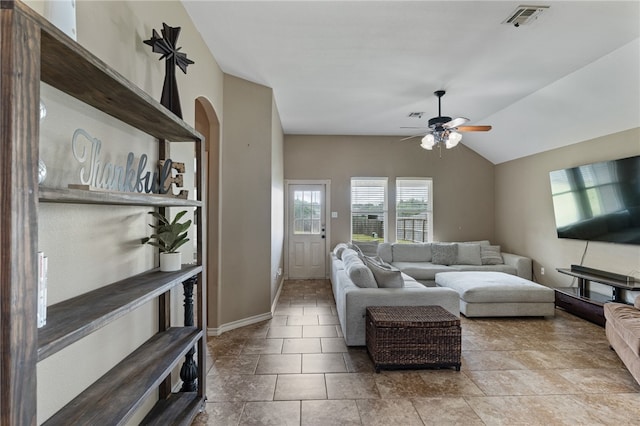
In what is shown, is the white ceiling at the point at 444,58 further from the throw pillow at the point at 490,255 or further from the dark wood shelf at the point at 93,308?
the dark wood shelf at the point at 93,308

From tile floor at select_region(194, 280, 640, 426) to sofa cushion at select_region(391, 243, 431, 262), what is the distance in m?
2.28

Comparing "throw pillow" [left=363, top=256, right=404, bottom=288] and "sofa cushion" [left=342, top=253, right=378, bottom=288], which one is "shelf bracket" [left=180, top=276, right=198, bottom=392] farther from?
"throw pillow" [left=363, top=256, right=404, bottom=288]

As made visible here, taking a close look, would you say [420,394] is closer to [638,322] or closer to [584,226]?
[638,322]

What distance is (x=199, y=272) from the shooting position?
6.79ft

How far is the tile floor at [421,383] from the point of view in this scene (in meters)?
2.11

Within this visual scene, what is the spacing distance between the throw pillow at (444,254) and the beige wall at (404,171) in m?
0.71

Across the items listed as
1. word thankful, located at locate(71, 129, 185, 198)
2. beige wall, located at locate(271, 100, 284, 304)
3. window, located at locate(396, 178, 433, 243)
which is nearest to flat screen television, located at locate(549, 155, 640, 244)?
window, located at locate(396, 178, 433, 243)

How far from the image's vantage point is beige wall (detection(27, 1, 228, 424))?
46.8 inches

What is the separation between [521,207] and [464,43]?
13.5 ft

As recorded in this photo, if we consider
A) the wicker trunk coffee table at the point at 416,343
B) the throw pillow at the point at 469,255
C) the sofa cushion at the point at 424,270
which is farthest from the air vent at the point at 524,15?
the throw pillow at the point at 469,255

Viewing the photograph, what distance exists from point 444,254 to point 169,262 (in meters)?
5.14

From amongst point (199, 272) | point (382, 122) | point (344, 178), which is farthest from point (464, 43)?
point (344, 178)

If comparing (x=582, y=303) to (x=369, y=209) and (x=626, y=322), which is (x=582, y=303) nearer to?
(x=626, y=322)

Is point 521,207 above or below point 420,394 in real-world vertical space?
above
